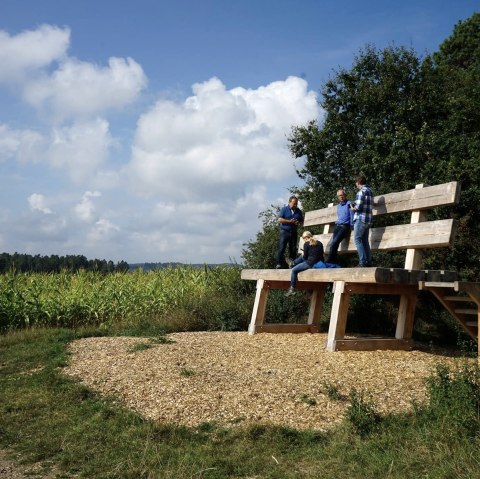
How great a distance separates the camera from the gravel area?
580 centimetres

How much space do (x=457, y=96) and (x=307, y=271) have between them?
12.0 m

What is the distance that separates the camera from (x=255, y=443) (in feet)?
16.5

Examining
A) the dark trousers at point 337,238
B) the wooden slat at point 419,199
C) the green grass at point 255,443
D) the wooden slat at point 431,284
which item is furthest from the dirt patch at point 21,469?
the dark trousers at point 337,238

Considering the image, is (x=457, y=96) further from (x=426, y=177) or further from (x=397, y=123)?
(x=426, y=177)

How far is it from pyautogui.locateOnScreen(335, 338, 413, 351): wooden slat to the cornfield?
3.55 meters

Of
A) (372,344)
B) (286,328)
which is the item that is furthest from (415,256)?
(286,328)

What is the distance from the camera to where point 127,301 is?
44.7 ft

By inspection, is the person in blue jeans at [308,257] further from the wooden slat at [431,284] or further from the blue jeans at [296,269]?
the wooden slat at [431,284]

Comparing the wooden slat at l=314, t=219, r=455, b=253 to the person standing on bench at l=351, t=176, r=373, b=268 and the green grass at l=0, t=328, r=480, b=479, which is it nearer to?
the person standing on bench at l=351, t=176, r=373, b=268

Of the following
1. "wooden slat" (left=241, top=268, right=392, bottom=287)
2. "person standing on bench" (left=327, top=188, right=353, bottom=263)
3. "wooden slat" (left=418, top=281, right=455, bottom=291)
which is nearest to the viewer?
"wooden slat" (left=241, top=268, right=392, bottom=287)

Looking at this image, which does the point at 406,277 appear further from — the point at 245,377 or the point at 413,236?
the point at 245,377

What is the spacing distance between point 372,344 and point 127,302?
670 centimetres

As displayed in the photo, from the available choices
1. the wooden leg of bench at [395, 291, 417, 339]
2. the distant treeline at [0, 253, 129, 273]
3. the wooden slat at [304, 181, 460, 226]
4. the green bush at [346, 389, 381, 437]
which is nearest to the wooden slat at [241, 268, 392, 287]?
the wooden leg of bench at [395, 291, 417, 339]

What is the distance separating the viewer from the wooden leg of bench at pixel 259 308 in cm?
1038
